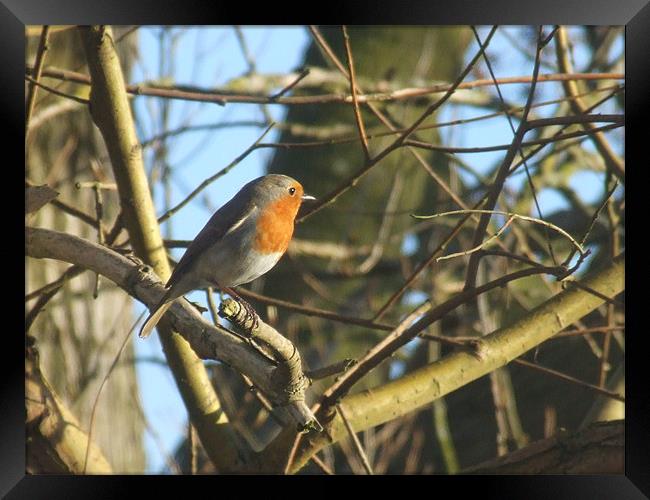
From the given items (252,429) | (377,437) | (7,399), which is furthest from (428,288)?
(7,399)

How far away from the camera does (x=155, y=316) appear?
2.19 meters

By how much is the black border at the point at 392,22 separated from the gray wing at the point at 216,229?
50cm

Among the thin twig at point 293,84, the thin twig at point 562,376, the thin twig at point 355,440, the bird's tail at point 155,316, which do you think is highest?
the thin twig at point 293,84

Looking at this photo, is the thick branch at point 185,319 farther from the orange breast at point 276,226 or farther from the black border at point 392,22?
the orange breast at point 276,226

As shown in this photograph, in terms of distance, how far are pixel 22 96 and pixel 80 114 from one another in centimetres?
122

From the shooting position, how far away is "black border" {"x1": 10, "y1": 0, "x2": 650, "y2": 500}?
2352 millimetres

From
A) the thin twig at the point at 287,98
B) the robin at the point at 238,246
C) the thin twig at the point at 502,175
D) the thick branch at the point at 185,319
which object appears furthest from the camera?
the thin twig at the point at 287,98

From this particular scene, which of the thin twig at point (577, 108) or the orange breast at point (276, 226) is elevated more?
the thin twig at point (577, 108)

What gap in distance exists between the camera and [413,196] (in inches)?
172

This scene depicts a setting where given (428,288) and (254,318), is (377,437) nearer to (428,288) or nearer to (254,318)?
(428,288)

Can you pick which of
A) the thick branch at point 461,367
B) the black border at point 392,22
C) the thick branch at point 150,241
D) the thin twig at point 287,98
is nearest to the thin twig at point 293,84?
the thin twig at point 287,98

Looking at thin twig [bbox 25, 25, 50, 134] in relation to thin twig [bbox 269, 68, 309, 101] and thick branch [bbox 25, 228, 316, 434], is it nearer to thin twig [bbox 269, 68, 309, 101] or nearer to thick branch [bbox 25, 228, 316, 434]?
thick branch [bbox 25, 228, 316, 434]

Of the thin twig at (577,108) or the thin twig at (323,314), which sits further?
the thin twig at (577,108)

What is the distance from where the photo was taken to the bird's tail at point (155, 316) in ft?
7.14
